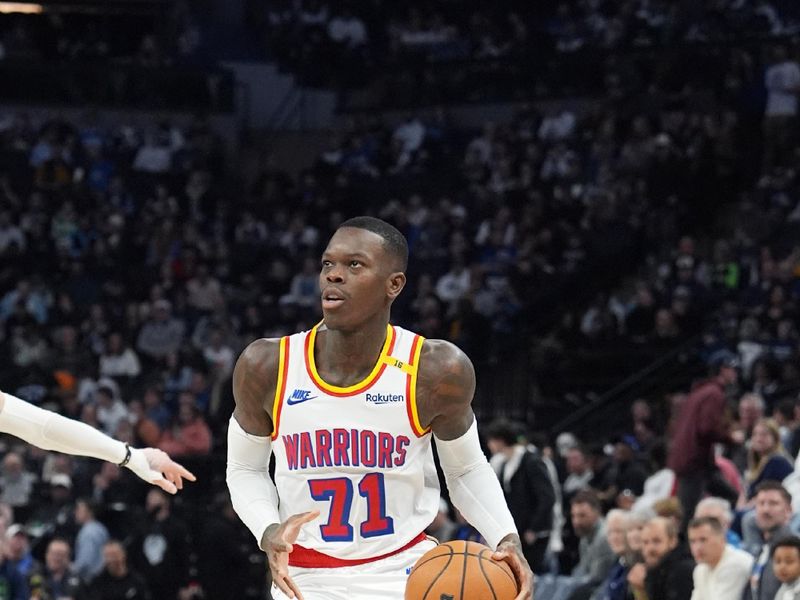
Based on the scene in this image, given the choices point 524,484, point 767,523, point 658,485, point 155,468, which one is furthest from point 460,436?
point 658,485

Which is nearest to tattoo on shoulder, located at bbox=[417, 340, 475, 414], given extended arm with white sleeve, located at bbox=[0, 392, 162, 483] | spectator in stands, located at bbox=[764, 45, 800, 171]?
extended arm with white sleeve, located at bbox=[0, 392, 162, 483]

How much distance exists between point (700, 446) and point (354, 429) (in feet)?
22.4

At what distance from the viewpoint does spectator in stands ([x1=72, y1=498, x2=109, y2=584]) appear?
45.8ft

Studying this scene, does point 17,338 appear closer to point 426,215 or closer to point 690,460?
point 426,215

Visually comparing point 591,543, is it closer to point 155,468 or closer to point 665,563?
point 665,563

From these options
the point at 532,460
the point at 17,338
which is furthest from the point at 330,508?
the point at 17,338

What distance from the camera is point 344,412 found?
220 inches

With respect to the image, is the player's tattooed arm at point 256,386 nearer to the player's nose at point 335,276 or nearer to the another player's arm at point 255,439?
the another player's arm at point 255,439

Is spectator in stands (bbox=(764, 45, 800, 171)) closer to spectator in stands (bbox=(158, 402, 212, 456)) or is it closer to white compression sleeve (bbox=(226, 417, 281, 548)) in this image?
spectator in stands (bbox=(158, 402, 212, 456))

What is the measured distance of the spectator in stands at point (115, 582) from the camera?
1328 centimetres

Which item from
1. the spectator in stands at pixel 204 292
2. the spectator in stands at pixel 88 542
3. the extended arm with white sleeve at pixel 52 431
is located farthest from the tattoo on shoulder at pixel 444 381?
the spectator in stands at pixel 204 292

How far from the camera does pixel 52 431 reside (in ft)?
19.9

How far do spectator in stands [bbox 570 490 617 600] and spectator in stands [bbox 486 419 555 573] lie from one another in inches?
8.6

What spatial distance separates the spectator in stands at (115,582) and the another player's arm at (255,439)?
778 cm
